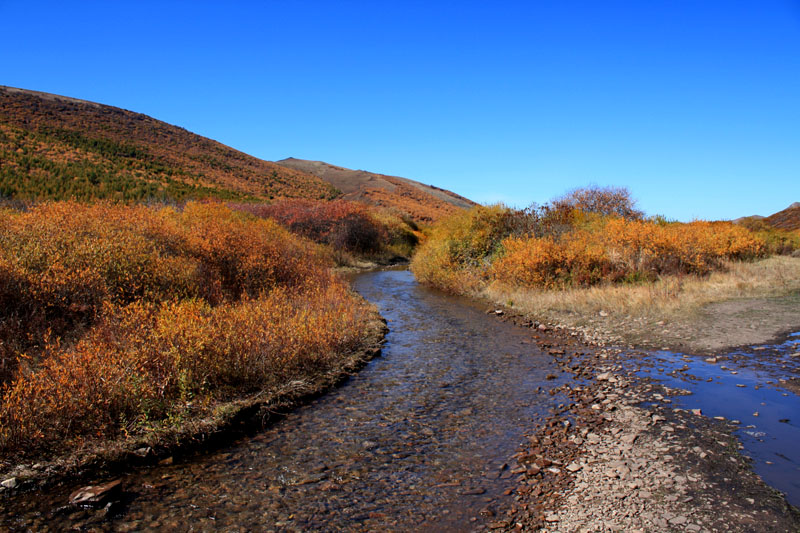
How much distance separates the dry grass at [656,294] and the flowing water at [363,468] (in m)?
5.25

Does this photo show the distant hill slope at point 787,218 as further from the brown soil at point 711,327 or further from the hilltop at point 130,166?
the hilltop at point 130,166

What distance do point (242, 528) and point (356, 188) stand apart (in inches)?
3128

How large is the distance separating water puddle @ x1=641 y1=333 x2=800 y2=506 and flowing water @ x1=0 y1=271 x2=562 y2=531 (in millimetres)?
2184

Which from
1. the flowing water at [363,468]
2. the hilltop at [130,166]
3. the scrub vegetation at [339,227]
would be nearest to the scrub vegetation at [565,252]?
the flowing water at [363,468]

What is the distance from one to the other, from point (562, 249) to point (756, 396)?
10.4m

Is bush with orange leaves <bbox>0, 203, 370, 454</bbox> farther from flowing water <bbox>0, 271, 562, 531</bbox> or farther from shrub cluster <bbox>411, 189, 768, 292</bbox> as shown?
shrub cluster <bbox>411, 189, 768, 292</bbox>

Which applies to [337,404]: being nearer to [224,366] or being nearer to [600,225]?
[224,366]

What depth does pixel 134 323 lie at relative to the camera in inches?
318

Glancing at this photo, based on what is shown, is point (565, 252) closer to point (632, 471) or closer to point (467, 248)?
point (467, 248)

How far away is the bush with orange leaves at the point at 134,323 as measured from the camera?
5.92 m

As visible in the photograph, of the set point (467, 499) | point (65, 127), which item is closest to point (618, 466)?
point (467, 499)

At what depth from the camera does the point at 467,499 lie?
498 cm

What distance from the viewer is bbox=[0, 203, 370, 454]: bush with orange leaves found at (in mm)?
5918

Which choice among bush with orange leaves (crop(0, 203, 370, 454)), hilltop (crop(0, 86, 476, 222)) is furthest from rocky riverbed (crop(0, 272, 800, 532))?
hilltop (crop(0, 86, 476, 222))
